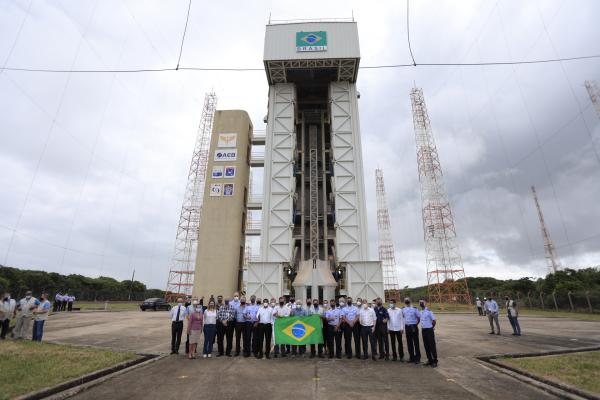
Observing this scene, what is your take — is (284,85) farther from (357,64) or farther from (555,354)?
(555,354)

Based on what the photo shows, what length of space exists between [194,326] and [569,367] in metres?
9.57

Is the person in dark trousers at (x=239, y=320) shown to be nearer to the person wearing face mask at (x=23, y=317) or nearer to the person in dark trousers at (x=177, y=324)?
the person in dark trousers at (x=177, y=324)

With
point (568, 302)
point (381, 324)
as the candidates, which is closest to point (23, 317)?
point (381, 324)

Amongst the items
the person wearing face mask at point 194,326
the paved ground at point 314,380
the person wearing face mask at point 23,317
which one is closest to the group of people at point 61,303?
the person wearing face mask at point 23,317

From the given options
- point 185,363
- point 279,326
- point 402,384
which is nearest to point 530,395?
point 402,384

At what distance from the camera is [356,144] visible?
2508 cm

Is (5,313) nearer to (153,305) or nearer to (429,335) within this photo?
(429,335)

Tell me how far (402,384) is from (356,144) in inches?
801

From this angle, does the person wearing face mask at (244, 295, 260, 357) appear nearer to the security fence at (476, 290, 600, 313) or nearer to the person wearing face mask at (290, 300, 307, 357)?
the person wearing face mask at (290, 300, 307, 357)

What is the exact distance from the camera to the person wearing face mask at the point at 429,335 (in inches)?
321

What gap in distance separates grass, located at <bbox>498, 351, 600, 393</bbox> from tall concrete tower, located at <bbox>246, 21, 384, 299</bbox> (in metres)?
12.6

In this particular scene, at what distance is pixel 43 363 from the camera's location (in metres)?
7.46

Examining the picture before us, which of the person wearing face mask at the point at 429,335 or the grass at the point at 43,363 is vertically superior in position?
the person wearing face mask at the point at 429,335

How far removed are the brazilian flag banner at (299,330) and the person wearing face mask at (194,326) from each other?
2.28m
